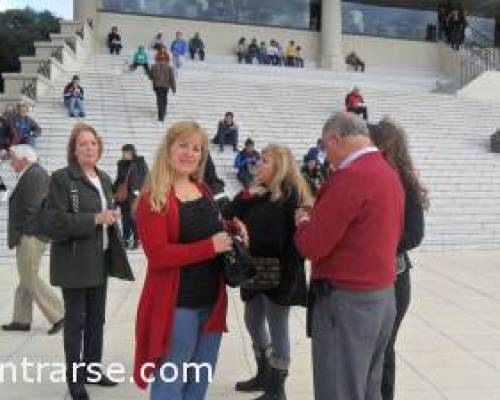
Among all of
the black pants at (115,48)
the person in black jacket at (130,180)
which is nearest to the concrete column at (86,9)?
the black pants at (115,48)

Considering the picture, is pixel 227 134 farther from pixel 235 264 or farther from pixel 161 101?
pixel 235 264

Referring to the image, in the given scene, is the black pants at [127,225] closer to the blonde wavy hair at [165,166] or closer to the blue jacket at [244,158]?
the blue jacket at [244,158]

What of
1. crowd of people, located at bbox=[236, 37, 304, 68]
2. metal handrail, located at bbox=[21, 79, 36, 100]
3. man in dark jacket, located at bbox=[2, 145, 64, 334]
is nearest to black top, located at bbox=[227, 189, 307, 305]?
man in dark jacket, located at bbox=[2, 145, 64, 334]

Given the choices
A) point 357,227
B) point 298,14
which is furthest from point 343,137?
point 298,14

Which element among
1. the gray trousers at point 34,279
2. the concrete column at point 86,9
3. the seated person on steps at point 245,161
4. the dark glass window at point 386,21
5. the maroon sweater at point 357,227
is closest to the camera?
the maroon sweater at point 357,227

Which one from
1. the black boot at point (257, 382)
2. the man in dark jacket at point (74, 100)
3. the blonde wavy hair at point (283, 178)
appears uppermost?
the man in dark jacket at point (74, 100)

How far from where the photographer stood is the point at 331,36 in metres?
33.6

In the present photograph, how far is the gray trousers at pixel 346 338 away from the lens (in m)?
3.53

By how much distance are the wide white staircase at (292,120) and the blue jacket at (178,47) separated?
668 mm

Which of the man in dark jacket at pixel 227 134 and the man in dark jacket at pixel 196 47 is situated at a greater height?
the man in dark jacket at pixel 196 47

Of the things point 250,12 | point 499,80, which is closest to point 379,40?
point 250,12

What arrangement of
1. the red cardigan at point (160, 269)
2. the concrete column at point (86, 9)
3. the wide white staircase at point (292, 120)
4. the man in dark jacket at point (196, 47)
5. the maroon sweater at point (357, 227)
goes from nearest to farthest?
1. the maroon sweater at point (357, 227)
2. the red cardigan at point (160, 269)
3. the wide white staircase at point (292, 120)
4. the man in dark jacket at point (196, 47)
5. the concrete column at point (86, 9)

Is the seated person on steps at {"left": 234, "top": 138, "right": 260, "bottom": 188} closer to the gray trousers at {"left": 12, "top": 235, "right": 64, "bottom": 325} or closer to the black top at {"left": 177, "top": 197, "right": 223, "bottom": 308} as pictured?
the gray trousers at {"left": 12, "top": 235, "right": 64, "bottom": 325}

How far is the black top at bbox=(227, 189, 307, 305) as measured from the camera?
476cm
